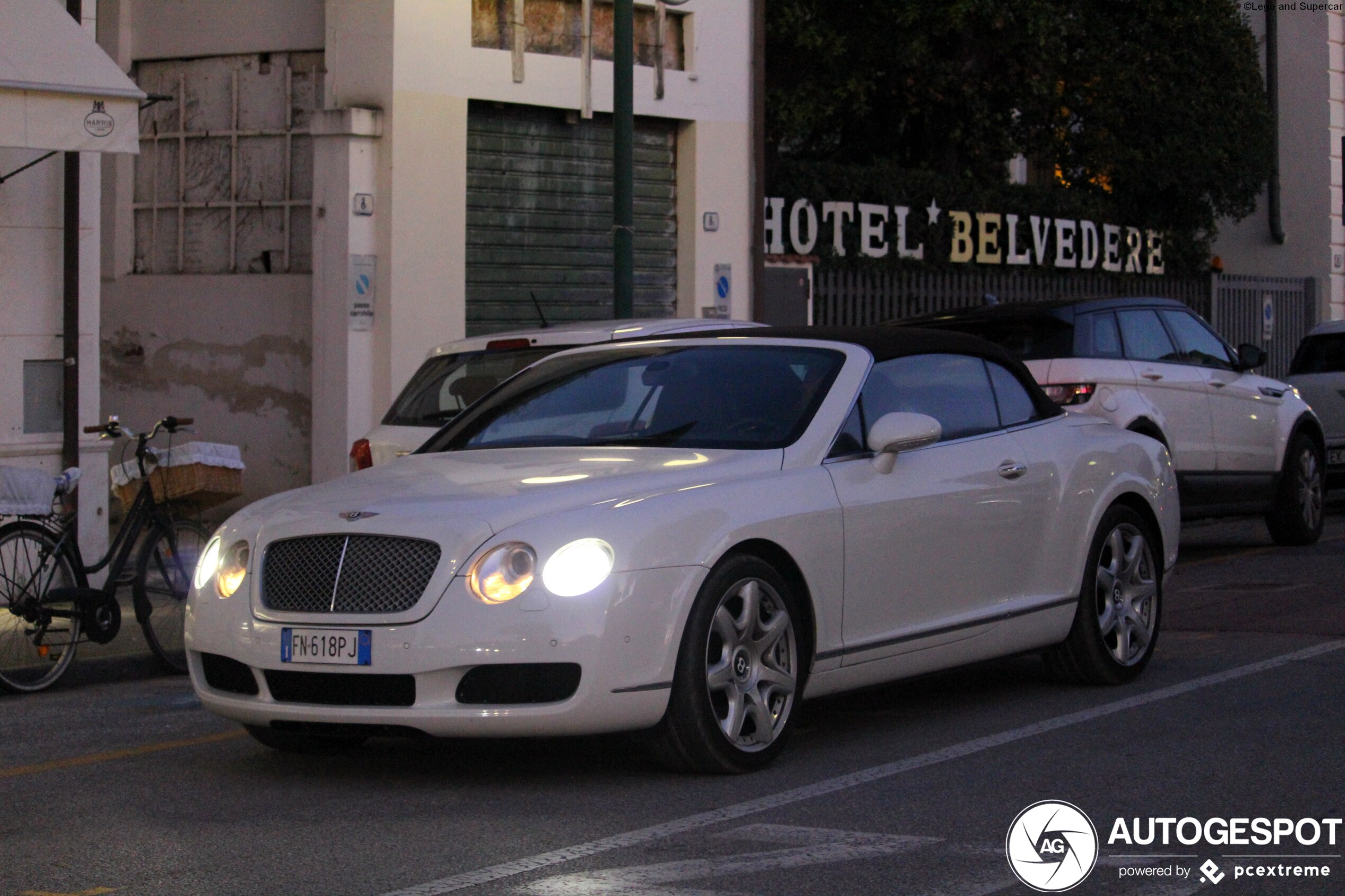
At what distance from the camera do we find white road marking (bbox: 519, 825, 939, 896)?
16.4 ft

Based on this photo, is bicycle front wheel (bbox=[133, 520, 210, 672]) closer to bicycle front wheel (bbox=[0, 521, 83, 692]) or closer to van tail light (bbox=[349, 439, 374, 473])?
bicycle front wheel (bbox=[0, 521, 83, 692])

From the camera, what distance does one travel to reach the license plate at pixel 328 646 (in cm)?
613

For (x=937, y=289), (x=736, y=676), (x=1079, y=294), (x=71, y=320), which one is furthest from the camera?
(x=1079, y=294)

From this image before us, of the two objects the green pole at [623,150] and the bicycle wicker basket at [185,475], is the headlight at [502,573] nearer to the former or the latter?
the bicycle wicker basket at [185,475]

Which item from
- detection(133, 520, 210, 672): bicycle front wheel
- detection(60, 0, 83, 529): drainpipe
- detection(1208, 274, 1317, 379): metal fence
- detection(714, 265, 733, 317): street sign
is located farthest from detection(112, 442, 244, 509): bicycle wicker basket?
detection(1208, 274, 1317, 379): metal fence

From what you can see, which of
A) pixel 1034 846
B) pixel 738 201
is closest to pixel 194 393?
pixel 738 201

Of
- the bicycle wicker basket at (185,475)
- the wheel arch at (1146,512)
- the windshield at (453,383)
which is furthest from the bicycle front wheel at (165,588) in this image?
the wheel arch at (1146,512)

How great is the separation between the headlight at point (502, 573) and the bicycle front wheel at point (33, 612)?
11.8 ft

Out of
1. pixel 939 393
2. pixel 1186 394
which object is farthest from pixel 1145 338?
pixel 939 393

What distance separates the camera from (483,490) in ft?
21.2

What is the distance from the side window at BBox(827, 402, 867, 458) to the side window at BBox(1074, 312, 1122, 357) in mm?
5908

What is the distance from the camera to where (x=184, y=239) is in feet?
56.7

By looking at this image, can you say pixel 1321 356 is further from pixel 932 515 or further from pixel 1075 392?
pixel 932 515

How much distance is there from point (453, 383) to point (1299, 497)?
7.28 metres
